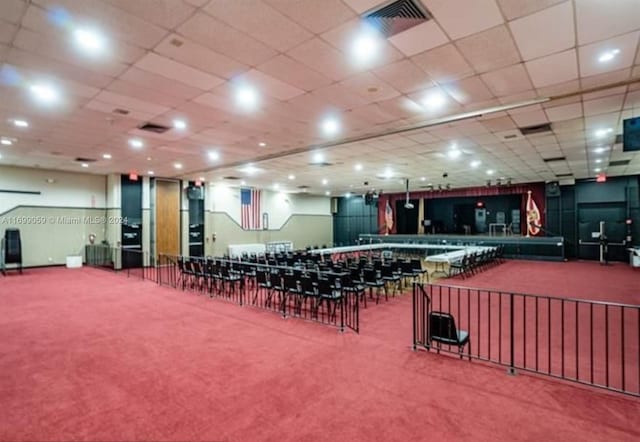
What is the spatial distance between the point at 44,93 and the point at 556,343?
883 cm

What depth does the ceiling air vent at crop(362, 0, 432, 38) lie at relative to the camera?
3340 millimetres

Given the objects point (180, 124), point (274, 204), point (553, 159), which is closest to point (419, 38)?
point (180, 124)

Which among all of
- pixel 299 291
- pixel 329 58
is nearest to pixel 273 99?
pixel 329 58

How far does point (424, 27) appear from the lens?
3725mm

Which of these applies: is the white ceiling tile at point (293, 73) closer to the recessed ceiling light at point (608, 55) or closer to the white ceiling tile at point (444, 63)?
the white ceiling tile at point (444, 63)

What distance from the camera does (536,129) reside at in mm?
7758

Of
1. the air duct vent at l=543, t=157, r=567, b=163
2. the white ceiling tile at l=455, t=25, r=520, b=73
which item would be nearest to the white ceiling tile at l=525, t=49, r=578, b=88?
the white ceiling tile at l=455, t=25, r=520, b=73

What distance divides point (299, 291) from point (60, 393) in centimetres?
393

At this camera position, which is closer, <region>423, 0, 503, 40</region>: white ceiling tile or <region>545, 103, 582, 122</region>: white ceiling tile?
<region>423, 0, 503, 40</region>: white ceiling tile

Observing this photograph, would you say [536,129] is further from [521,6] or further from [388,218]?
[388,218]

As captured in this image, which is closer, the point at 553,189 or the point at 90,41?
the point at 90,41

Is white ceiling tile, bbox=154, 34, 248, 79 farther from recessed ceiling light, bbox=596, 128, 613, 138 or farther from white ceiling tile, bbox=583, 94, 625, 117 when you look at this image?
recessed ceiling light, bbox=596, 128, 613, 138

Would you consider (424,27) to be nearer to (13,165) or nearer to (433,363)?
(433,363)

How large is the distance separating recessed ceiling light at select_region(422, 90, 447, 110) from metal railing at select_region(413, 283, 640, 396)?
10.2ft
